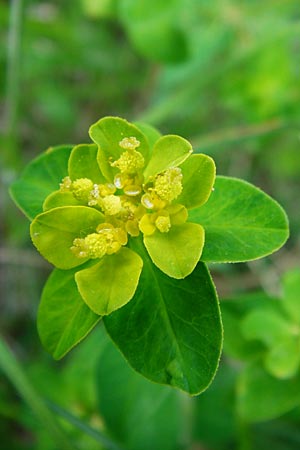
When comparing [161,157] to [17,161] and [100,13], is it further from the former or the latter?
[100,13]

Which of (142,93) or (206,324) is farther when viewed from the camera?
(142,93)

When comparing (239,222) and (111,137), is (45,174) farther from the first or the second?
(239,222)

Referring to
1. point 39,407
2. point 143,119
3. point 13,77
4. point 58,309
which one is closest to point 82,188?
point 58,309

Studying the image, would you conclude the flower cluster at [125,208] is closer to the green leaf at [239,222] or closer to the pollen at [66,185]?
the pollen at [66,185]

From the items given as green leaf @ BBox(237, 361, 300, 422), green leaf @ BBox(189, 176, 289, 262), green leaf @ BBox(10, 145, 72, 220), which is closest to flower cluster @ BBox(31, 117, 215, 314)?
green leaf @ BBox(189, 176, 289, 262)

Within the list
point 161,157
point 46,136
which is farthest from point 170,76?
point 161,157

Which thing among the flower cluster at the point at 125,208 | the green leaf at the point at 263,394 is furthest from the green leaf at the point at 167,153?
the green leaf at the point at 263,394

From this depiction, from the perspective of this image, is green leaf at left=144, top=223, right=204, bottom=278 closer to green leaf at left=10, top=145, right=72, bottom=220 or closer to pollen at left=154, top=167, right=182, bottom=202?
pollen at left=154, top=167, right=182, bottom=202
